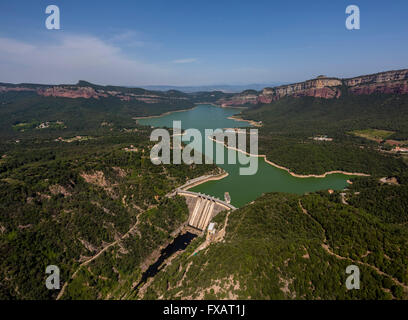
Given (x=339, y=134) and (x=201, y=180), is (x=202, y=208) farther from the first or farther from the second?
(x=339, y=134)

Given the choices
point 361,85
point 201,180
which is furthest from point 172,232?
point 361,85

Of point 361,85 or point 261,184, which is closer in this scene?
point 261,184

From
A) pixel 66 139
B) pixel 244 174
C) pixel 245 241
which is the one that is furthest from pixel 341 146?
pixel 66 139

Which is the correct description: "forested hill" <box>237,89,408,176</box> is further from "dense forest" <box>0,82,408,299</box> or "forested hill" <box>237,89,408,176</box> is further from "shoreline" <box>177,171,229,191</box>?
"shoreline" <box>177,171,229,191</box>

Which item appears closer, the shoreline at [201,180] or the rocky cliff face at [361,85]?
the shoreline at [201,180]

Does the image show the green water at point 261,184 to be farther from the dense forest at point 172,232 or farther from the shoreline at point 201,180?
the dense forest at point 172,232

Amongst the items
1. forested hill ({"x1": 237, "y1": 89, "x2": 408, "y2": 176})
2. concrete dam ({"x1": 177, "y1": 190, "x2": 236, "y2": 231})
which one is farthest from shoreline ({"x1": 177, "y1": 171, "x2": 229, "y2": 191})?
forested hill ({"x1": 237, "y1": 89, "x2": 408, "y2": 176})

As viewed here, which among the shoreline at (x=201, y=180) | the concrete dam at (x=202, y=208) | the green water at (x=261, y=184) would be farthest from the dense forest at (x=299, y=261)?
the shoreline at (x=201, y=180)
